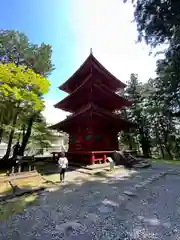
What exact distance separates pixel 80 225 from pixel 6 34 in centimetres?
1490

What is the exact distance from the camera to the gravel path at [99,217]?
2.77 metres

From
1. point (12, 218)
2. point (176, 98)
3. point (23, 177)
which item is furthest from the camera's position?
point (176, 98)

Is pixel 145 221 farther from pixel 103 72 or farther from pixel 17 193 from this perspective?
pixel 103 72

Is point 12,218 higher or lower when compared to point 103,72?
lower

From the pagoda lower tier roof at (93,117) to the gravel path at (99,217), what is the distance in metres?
5.73

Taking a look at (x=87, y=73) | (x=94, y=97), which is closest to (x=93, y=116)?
(x=94, y=97)

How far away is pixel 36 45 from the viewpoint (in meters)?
13.4

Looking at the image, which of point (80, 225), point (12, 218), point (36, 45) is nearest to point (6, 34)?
point (36, 45)

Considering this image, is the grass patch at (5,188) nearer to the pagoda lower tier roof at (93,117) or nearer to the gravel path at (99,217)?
the gravel path at (99,217)

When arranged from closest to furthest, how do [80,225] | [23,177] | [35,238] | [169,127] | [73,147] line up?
1. [35,238]
2. [80,225]
3. [23,177]
4. [73,147]
5. [169,127]

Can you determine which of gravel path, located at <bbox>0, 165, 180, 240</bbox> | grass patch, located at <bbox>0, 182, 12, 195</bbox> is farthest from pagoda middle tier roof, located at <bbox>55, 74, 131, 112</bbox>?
gravel path, located at <bbox>0, 165, 180, 240</bbox>

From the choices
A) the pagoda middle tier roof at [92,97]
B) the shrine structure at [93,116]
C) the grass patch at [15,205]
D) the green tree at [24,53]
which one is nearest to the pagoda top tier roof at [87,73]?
the shrine structure at [93,116]

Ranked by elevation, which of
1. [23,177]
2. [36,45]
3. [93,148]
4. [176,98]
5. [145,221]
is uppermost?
[36,45]

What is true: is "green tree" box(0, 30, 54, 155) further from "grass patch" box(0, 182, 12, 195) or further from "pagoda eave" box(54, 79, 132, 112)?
"grass patch" box(0, 182, 12, 195)
